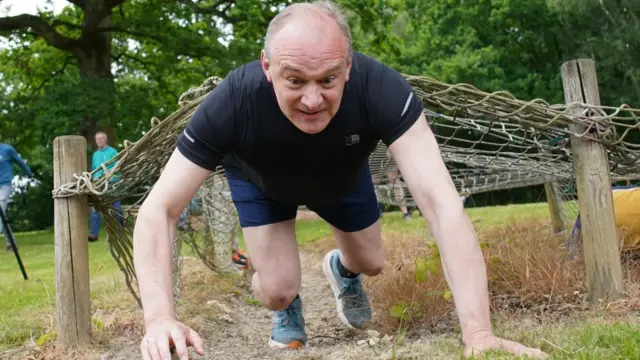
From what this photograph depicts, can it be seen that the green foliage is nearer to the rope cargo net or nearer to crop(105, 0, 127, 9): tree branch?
crop(105, 0, 127, 9): tree branch

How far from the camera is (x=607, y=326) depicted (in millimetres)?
2818

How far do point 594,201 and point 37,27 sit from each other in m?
15.1

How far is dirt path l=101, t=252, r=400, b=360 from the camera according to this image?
10.8ft

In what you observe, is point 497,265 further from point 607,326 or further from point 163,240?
point 163,240

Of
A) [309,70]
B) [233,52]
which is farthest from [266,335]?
[233,52]

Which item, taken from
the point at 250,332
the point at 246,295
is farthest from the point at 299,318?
the point at 246,295

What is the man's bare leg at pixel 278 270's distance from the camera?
3619mm

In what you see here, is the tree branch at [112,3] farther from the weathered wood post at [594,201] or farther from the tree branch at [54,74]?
the weathered wood post at [594,201]

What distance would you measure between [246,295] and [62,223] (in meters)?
2.49

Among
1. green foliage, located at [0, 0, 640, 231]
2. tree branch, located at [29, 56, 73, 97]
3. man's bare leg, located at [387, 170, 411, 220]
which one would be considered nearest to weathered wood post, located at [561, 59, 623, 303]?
man's bare leg, located at [387, 170, 411, 220]

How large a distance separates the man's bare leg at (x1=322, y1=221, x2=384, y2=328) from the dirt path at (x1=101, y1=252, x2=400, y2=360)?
0.11 metres

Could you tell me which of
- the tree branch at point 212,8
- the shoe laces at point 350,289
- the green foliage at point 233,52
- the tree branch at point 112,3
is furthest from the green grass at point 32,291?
the tree branch at point 112,3

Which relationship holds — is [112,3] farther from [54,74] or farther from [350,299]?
[350,299]

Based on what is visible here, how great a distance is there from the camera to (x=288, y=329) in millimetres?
3773
